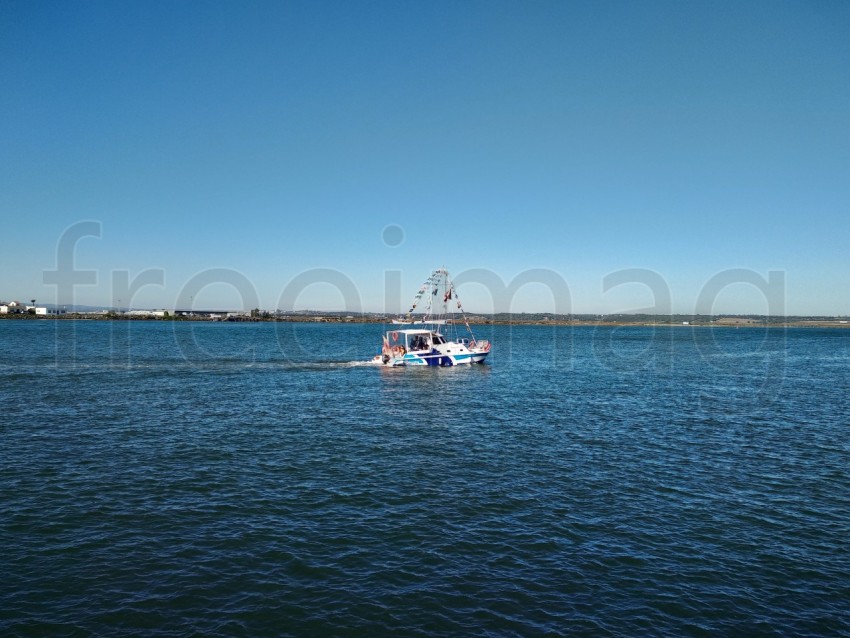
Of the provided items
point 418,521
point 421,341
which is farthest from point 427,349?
point 418,521

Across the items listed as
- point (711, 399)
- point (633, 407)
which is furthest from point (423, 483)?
point (711, 399)

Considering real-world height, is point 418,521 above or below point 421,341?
below

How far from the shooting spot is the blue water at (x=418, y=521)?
47.4ft

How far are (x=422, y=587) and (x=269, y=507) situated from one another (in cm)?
846

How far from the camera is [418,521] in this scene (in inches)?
802

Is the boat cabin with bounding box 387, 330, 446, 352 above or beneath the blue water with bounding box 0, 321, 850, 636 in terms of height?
above

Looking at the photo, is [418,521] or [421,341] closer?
[418,521]

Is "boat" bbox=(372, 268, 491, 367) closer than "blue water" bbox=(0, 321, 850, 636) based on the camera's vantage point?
No

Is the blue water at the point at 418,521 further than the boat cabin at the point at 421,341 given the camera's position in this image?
No

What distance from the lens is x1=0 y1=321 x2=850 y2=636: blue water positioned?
47.4 feet

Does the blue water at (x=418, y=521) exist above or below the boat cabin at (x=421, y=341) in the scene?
below

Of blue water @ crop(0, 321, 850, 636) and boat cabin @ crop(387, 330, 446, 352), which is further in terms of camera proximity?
boat cabin @ crop(387, 330, 446, 352)

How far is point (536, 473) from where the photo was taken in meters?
26.5

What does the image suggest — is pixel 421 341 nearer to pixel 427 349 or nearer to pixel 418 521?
pixel 427 349
